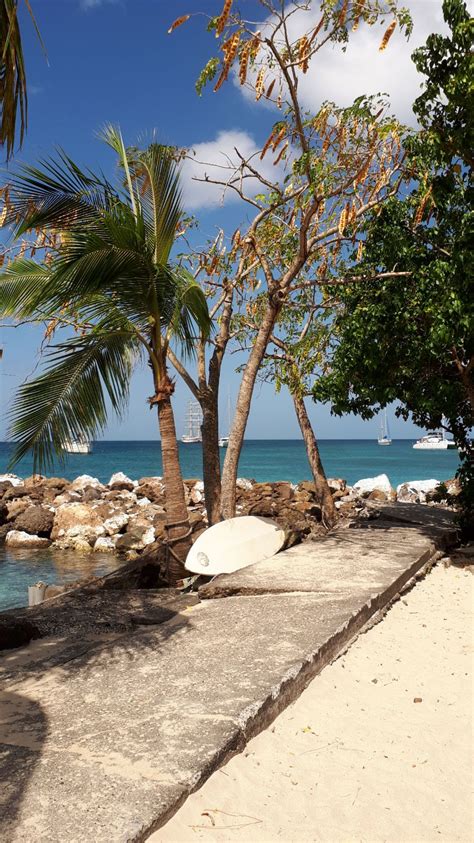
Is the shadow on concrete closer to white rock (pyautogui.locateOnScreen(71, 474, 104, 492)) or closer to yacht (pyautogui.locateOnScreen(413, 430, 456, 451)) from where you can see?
white rock (pyautogui.locateOnScreen(71, 474, 104, 492))

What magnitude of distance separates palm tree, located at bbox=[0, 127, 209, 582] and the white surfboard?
47 centimetres

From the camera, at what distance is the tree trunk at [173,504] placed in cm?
932

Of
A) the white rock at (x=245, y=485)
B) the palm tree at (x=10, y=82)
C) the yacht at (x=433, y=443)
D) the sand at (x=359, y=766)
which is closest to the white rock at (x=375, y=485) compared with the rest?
the white rock at (x=245, y=485)

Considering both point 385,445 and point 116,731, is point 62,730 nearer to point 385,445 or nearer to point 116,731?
point 116,731

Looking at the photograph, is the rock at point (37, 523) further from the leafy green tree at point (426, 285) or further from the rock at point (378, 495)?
the leafy green tree at point (426, 285)

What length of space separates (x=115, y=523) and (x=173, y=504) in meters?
10.8

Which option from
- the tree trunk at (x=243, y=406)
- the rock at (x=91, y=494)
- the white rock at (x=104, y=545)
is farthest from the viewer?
the rock at (x=91, y=494)

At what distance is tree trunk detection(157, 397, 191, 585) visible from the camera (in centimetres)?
932

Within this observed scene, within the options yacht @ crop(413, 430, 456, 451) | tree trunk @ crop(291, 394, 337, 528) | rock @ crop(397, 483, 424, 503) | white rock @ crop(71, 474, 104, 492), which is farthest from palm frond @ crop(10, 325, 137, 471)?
yacht @ crop(413, 430, 456, 451)

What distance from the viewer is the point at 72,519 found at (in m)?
20.1

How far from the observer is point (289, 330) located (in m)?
14.0

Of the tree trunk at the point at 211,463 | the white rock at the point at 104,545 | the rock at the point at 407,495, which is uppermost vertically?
the tree trunk at the point at 211,463

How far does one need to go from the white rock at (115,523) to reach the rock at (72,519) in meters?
0.25

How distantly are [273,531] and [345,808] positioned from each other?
666 centimetres
